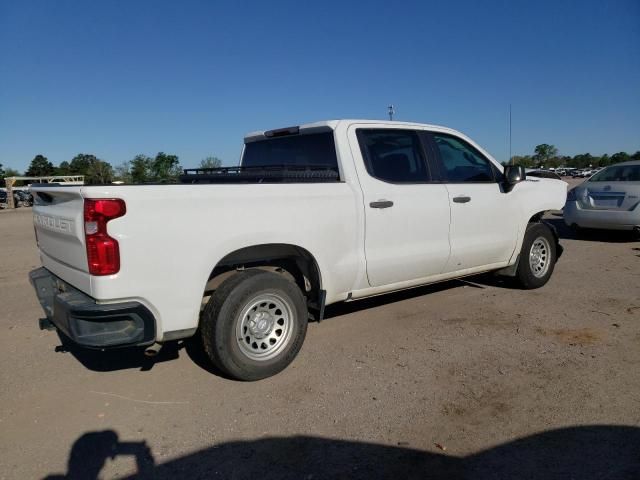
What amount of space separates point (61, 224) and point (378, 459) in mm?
2564

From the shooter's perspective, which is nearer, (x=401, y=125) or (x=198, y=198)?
(x=198, y=198)

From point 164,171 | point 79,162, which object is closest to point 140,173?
point 164,171

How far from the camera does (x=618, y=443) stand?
281 centimetres

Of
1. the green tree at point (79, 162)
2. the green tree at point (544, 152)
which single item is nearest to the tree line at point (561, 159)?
the green tree at point (544, 152)

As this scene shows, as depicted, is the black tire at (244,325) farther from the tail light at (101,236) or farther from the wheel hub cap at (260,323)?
the tail light at (101,236)

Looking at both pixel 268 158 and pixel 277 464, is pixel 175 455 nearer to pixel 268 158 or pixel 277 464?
pixel 277 464

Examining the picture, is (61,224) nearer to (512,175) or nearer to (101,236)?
(101,236)

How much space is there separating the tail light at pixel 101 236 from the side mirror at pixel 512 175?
415 centimetres

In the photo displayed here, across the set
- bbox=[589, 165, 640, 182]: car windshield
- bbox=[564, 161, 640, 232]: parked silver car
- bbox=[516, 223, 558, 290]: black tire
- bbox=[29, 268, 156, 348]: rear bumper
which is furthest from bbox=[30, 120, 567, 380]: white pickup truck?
bbox=[589, 165, 640, 182]: car windshield

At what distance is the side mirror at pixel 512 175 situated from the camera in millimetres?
5461

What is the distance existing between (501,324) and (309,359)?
2.06 metres

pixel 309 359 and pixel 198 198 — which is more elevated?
pixel 198 198

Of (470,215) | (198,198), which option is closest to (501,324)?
(470,215)

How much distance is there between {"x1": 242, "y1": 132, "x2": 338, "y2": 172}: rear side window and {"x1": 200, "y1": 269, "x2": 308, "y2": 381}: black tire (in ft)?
4.15
